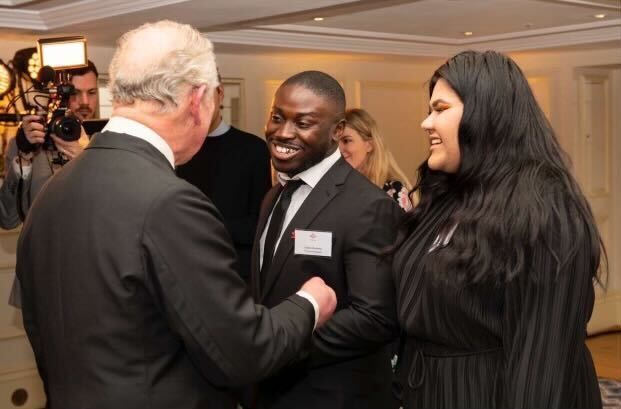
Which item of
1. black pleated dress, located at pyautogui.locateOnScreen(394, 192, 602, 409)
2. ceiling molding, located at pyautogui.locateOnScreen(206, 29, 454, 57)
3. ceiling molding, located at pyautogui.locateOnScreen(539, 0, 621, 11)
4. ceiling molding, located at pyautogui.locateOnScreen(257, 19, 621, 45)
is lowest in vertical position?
black pleated dress, located at pyautogui.locateOnScreen(394, 192, 602, 409)

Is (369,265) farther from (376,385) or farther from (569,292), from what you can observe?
(569,292)

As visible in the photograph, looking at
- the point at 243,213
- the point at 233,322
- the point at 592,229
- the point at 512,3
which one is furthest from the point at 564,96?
the point at 233,322

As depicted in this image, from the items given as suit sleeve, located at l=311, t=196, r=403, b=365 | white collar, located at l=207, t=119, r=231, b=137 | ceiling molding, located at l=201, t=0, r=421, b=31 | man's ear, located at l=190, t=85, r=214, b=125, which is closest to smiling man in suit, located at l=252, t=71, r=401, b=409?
suit sleeve, located at l=311, t=196, r=403, b=365

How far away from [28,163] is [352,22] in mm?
2960

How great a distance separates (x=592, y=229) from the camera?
1.79 metres

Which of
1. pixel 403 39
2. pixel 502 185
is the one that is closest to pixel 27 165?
pixel 502 185

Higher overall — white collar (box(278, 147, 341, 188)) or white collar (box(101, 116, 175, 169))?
white collar (box(101, 116, 175, 169))

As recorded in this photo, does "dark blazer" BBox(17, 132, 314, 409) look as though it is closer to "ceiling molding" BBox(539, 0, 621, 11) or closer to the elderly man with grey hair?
the elderly man with grey hair

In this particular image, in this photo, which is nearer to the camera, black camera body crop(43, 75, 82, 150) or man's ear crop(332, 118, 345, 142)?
man's ear crop(332, 118, 345, 142)

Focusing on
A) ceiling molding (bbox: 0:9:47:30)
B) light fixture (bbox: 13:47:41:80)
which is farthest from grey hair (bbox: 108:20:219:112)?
light fixture (bbox: 13:47:41:80)

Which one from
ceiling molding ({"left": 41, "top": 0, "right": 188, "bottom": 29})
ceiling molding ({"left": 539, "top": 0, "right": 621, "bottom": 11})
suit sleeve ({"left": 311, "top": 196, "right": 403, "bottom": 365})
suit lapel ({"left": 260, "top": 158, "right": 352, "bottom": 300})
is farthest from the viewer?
ceiling molding ({"left": 539, "top": 0, "right": 621, "bottom": 11})

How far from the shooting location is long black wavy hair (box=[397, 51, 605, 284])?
70.4 inches

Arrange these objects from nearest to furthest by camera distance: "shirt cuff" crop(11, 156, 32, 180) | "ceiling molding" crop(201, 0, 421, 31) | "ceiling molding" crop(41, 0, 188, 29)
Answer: "shirt cuff" crop(11, 156, 32, 180), "ceiling molding" crop(41, 0, 188, 29), "ceiling molding" crop(201, 0, 421, 31)

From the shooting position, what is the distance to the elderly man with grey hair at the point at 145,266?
154 centimetres
